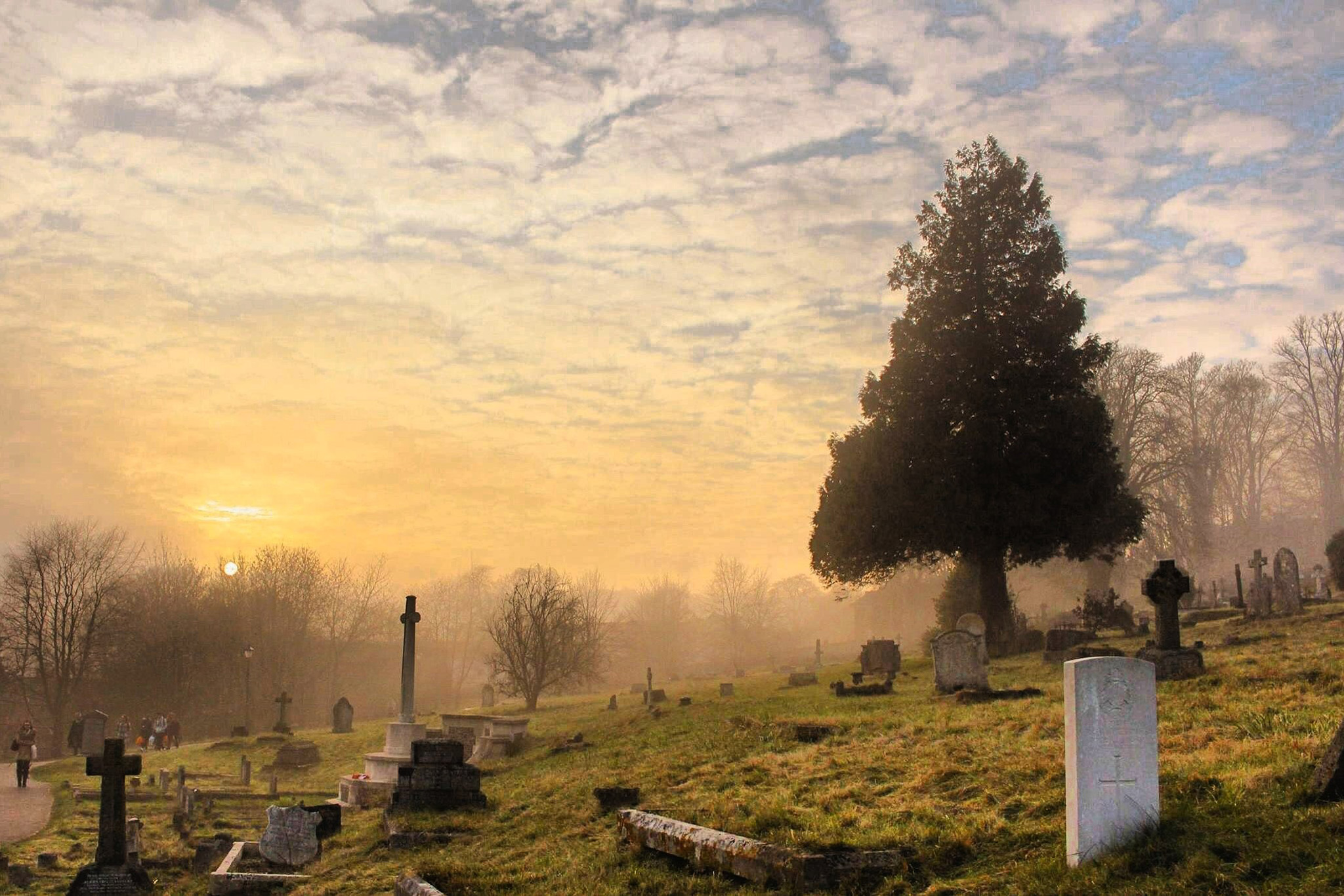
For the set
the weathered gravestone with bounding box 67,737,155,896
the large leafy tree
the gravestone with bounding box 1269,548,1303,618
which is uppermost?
the large leafy tree

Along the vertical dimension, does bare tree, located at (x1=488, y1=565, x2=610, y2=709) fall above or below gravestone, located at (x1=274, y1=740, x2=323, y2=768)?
above

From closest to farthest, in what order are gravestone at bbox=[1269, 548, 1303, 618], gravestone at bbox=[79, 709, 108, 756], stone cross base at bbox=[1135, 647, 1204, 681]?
stone cross base at bbox=[1135, 647, 1204, 681] → gravestone at bbox=[1269, 548, 1303, 618] → gravestone at bbox=[79, 709, 108, 756]

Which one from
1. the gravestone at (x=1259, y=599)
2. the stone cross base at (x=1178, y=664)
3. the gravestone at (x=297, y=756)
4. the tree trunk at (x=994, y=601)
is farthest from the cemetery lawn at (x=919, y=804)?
the gravestone at (x=297, y=756)

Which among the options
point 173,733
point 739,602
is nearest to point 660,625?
point 739,602

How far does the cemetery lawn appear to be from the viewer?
245 inches

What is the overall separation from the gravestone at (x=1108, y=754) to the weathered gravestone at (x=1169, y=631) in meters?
8.93

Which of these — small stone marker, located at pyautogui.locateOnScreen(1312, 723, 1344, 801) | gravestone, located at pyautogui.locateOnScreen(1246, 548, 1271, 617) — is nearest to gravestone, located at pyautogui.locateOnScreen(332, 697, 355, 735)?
gravestone, located at pyautogui.locateOnScreen(1246, 548, 1271, 617)

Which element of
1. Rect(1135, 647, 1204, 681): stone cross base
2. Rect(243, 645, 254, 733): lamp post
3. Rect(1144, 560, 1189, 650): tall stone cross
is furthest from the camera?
Rect(243, 645, 254, 733): lamp post

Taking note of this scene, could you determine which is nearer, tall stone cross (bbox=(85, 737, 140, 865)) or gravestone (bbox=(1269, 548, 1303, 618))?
Result: tall stone cross (bbox=(85, 737, 140, 865))

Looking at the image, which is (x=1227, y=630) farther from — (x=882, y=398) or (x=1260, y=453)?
(x=1260, y=453)

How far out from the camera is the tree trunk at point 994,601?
27969mm

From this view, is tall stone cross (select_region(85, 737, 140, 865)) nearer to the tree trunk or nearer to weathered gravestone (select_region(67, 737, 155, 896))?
weathered gravestone (select_region(67, 737, 155, 896))

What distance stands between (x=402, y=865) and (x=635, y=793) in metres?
2.61

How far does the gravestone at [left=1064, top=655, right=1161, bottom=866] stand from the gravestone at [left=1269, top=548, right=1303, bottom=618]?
2243 centimetres
